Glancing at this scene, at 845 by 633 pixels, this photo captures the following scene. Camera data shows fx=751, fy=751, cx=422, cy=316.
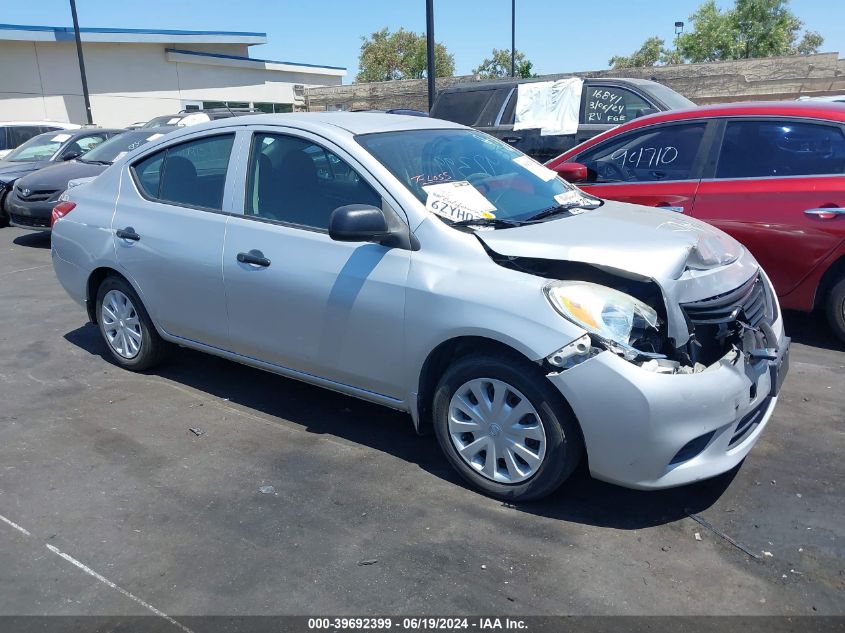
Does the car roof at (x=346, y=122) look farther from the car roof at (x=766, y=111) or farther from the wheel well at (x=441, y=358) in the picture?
the car roof at (x=766, y=111)

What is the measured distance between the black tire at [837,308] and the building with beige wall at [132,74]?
2588cm

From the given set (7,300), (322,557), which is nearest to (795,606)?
(322,557)

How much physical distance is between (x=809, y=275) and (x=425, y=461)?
323cm

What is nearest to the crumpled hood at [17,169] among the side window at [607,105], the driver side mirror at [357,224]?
the side window at [607,105]

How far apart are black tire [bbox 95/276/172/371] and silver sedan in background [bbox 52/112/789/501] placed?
0.17ft

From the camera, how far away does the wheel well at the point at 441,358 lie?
348 cm

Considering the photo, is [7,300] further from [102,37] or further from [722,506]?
[102,37]

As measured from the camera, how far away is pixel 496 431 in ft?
11.5

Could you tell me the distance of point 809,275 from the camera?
5.37 m

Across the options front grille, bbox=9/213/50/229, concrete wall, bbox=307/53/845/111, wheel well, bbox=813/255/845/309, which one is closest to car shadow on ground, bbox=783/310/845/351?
wheel well, bbox=813/255/845/309

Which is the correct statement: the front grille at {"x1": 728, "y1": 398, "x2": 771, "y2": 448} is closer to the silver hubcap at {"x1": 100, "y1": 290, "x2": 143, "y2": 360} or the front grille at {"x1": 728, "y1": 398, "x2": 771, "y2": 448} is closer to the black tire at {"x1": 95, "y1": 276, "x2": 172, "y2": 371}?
the black tire at {"x1": 95, "y1": 276, "x2": 172, "y2": 371}

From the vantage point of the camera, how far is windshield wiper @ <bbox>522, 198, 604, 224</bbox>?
4035 millimetres

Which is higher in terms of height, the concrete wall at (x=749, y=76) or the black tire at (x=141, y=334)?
the concrete wall at (x=749, y=76)

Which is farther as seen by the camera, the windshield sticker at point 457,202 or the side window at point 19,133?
the side window at point 19,133
